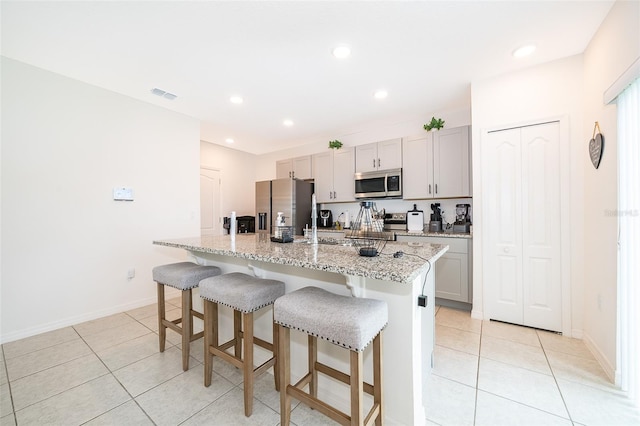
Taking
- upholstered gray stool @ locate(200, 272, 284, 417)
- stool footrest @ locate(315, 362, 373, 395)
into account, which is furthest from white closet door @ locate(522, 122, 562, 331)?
upholstered gray stool @ locate(200, 272, 284, 417)

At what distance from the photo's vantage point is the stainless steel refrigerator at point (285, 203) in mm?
4371

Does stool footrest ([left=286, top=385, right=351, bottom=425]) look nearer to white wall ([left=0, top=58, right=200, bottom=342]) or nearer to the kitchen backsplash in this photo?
white wall ([left=0, top=58, right=200, bottom=342])

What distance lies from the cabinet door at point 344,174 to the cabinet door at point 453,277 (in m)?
1.72

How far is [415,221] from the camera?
3.68 meters

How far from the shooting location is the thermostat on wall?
2.96 m

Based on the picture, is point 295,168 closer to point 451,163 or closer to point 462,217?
point 451,163

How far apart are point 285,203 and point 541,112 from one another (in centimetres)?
351

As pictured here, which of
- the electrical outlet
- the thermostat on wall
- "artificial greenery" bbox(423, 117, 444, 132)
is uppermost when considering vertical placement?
"artificial greenery" bbox(423, 117, 444, 132)

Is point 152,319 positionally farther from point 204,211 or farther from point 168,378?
point 204,211

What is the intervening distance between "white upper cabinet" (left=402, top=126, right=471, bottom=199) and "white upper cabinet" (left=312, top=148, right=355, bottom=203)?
0.93 metres

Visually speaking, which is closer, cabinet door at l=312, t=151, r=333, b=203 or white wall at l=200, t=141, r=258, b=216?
cabinet door at l=312, t=151, r=333, b=203

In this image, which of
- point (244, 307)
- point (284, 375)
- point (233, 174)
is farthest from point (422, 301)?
point (233, 174)

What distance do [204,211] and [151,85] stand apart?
250 cm

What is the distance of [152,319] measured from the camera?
2.79 meters
